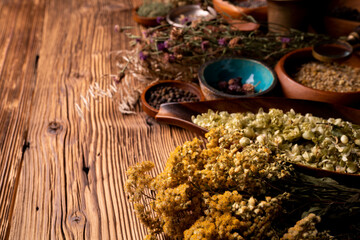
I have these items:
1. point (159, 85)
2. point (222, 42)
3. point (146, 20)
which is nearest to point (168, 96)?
point (159, 85)

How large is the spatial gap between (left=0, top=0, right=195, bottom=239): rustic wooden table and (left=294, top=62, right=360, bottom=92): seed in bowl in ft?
1.70

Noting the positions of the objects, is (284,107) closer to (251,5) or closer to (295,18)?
(295,18)

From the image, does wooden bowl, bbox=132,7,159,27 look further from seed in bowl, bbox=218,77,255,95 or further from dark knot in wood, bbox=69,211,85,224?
dark knot in wood, bbox=69,211,85,224

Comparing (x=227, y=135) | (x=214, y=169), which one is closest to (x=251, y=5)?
(x=227, y=135)

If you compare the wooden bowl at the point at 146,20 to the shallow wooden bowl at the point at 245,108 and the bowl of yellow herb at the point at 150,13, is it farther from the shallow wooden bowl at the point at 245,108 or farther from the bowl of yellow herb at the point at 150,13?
the shallow wooden bowl at the point at 245,108

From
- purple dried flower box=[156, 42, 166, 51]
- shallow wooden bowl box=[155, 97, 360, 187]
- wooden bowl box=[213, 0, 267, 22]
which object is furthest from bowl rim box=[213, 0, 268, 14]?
shallow wooden bowl box=[155, 97, 360, 187]

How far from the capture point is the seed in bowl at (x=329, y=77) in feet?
4.16

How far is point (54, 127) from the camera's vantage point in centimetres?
130

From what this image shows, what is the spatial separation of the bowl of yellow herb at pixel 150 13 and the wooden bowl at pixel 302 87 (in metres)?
0.87

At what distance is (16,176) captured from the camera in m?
1.11

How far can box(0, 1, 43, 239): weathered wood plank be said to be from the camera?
3.63 ft

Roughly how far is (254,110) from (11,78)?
1161 mm

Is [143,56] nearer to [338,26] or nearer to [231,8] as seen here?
[231,8]

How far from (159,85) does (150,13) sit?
765mm
